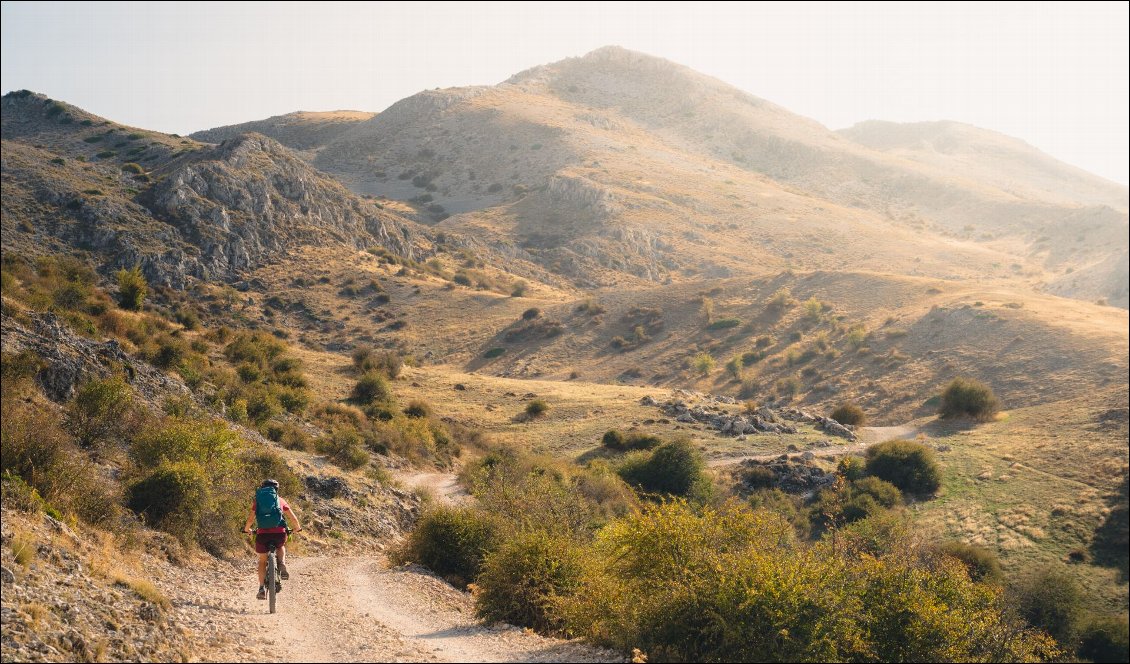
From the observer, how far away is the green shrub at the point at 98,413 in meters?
15.7

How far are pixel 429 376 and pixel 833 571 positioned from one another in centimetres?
4994

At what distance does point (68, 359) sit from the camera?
57.7ft

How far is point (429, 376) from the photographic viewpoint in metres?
57.7

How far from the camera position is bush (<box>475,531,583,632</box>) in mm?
12391

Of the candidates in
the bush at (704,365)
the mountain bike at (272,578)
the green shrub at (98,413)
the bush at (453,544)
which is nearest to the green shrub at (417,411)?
the green shrub at (98,413)

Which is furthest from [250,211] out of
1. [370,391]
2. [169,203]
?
[370,391]

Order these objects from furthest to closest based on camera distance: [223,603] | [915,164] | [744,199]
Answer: [915,164], [744,199], [223,603]

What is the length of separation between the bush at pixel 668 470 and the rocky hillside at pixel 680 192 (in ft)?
215

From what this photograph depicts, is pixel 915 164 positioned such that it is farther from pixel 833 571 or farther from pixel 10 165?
pixel 833 571

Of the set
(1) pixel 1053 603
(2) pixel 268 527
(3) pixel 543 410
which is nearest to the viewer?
(2) pixel 268 527

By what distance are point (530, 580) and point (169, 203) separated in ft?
247

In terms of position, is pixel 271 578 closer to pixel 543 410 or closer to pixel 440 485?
pixel 440 485

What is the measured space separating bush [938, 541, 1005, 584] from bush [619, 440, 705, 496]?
10758mm

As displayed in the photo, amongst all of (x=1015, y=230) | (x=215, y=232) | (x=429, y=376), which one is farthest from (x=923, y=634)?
(x=1015, y=230)
